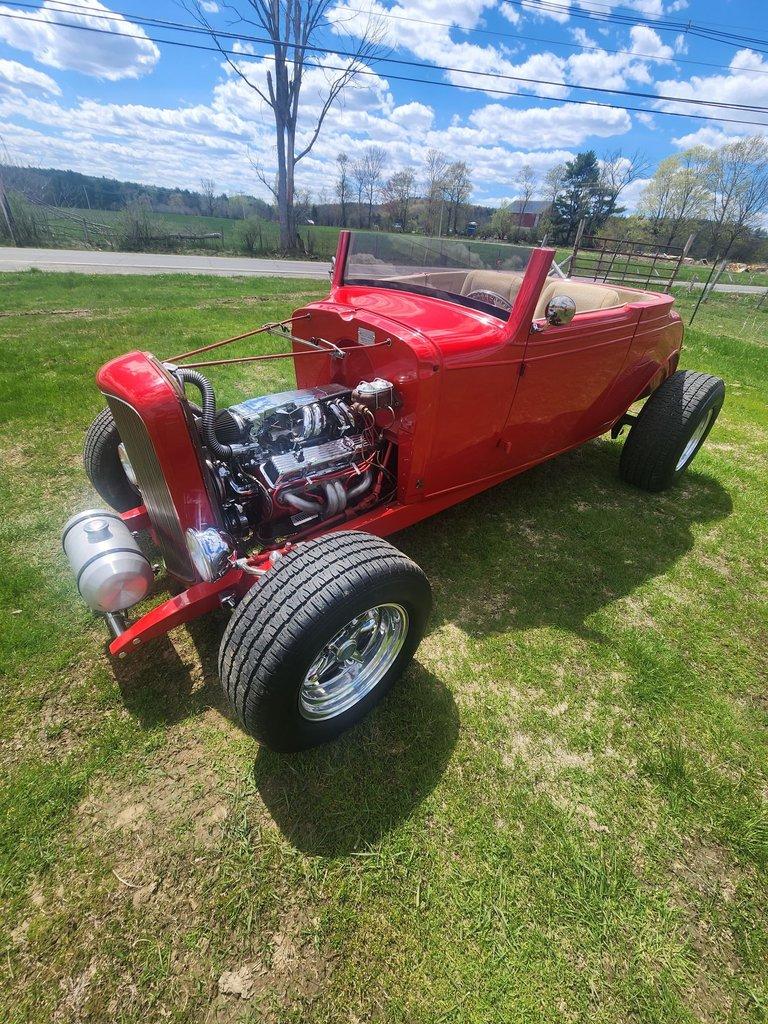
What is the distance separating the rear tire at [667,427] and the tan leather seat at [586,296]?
3.11 ft

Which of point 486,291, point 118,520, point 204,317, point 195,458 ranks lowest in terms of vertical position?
point 204,317

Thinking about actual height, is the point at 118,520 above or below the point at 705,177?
below

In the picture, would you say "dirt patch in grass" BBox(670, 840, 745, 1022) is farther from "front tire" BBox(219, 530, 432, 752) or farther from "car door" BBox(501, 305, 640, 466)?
"car door" BBox(501, 305, 640, 466)

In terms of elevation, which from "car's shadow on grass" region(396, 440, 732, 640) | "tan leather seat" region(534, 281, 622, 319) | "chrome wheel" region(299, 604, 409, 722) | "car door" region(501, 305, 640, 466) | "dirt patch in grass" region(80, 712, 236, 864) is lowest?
"dirt patch in grass" region(80, 712, 236, 864)

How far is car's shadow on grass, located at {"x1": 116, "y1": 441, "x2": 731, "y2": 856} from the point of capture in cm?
208

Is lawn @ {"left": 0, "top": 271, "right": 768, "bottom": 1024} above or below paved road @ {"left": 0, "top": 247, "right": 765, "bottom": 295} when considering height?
above

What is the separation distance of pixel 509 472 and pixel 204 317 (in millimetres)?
7770

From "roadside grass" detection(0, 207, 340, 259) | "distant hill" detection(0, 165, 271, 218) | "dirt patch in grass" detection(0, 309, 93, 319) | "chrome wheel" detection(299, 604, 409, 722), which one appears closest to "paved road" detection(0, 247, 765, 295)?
"roadside grass" detection(0, 207, 340, 259)

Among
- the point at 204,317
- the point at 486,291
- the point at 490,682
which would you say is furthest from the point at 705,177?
the point at 490,682

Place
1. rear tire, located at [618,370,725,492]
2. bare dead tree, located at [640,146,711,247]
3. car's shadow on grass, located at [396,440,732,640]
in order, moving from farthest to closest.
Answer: bare dead tree, located at [640,146,711,247], rear tire, located at [618,370,725,492], car's shadow on grass, located at [396,440,732,640]

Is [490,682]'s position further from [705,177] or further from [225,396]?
[705,177]

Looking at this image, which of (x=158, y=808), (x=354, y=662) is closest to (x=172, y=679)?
(x=158, y=808)

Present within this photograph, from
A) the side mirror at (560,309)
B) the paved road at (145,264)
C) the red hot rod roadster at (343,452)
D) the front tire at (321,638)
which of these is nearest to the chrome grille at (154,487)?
the red hot rod roadster at (343,452)

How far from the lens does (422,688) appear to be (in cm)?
255
